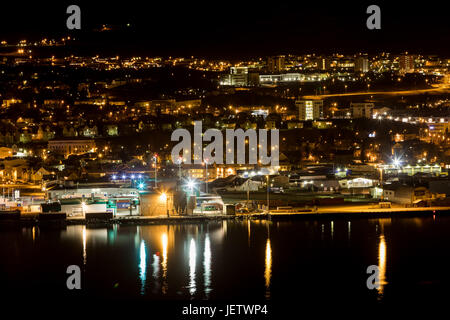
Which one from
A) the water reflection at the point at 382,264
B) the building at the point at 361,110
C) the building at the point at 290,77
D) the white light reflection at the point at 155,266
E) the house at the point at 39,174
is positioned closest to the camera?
the water reflection at the point at 382,264

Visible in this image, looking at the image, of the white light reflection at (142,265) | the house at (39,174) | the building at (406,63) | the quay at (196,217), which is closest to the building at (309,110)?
the house at (39,174)

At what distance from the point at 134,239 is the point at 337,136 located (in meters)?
7.61

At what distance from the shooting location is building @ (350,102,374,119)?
1683cm

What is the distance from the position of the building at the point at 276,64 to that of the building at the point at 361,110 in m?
8.66

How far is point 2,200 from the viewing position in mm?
9141

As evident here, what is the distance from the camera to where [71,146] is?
13.8 meters

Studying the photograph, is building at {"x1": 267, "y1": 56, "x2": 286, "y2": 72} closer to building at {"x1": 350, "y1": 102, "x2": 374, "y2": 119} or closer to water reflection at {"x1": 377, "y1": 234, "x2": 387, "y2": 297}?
building at {"x1": 350, "y1": 102, "x2": 374, "y2": 119}

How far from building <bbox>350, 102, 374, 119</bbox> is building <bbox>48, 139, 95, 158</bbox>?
20.5 feet

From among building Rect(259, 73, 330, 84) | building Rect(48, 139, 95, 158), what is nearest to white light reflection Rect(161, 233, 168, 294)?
building Rect(48, 139, 95, 158)

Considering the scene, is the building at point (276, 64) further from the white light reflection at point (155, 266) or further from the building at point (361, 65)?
the white light reflection at point (155, 266)

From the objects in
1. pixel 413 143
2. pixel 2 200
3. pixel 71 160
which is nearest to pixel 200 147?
pixel 71 160

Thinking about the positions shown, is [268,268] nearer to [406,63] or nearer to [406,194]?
[406,194]

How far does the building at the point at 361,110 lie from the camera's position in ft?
55.2
